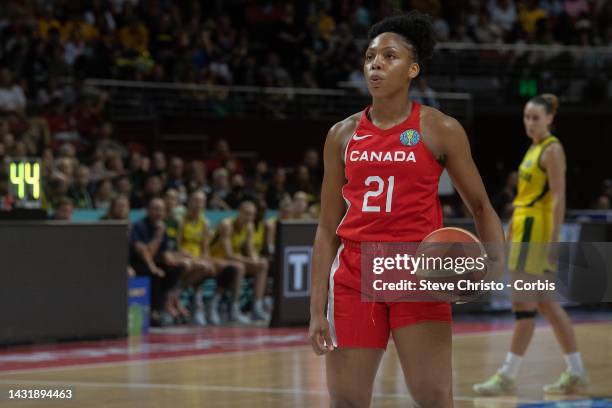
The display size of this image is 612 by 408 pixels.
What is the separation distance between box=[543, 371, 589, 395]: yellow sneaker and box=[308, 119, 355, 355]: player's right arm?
455 centimetres

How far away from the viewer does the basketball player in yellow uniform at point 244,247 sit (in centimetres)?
1532

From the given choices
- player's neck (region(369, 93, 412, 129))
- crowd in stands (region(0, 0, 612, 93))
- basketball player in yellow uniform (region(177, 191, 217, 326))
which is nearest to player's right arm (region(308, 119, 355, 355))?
player's neck (region(369, 93, 412, 129))

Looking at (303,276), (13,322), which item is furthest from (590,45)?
(13,322)

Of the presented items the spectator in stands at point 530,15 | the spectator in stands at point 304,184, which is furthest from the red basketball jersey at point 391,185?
the spectator in stands at point 530,15

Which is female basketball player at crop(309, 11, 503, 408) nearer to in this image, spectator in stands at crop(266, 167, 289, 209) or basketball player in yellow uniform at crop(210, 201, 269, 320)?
basketball player in yellow uniform at crop(210, 201, 269, 320)

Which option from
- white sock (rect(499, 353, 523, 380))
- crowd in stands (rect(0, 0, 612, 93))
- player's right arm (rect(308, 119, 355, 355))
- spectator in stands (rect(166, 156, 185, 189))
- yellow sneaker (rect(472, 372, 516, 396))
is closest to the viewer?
player's right arm (rect(308, 119, 355, 355))

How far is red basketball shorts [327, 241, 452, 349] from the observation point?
16.1 feet

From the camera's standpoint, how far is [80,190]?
15.1 metres

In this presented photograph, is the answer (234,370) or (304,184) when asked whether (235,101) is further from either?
(234,370)

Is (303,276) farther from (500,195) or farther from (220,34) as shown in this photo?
(220,34)

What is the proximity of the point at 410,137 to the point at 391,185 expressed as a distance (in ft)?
0.70

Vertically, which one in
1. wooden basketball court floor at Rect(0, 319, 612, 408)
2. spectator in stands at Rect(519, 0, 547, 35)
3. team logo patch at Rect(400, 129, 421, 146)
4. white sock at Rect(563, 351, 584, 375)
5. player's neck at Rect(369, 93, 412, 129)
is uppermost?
spectator in stands at Rect(519, 0, 547, 35)

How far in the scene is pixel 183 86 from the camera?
1973 cm

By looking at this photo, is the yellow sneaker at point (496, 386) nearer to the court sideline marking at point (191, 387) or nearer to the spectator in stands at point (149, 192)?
the court sideline marking at point (191, 387)
